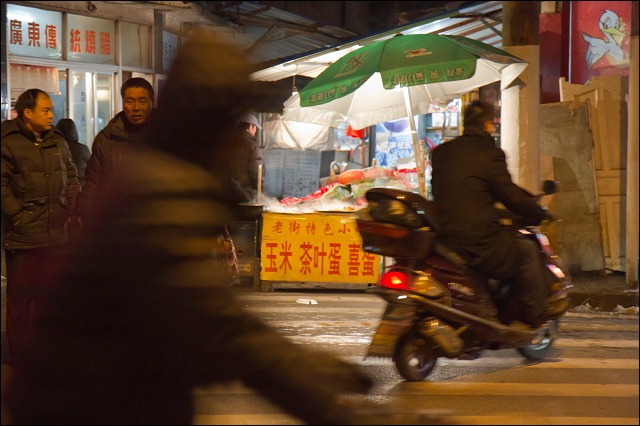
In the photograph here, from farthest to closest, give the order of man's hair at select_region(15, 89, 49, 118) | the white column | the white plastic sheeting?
the white plastic sheeting → the white column → man's hair at select_region(15, 89, 49, 118)

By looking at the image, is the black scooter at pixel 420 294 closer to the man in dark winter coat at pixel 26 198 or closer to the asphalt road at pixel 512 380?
the asphalt road at pixel 512 380

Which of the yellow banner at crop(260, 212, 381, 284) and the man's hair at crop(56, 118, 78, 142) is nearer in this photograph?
the man's hair at crop(56, 118, 78, 142)

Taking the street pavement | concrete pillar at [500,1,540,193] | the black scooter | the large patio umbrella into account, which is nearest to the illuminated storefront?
the large patio umbrella

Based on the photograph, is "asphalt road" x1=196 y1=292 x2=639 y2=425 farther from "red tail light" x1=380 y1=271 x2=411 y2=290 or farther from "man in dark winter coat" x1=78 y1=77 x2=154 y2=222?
"man in dark winter coat" x1=78 y1=77 x2=154 y2=222

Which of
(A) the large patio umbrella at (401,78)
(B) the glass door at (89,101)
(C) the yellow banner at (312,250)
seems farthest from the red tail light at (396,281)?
(B) the glass door at (89,101)

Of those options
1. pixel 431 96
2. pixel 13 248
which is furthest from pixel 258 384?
pixel 431 96

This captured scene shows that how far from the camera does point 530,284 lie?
5969 millimetres

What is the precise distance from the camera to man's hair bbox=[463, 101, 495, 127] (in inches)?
232

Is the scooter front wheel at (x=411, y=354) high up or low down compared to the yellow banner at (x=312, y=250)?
down

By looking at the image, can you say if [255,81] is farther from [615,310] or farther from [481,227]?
[615,310]

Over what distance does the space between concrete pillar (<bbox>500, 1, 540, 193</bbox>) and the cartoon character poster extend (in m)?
3.65

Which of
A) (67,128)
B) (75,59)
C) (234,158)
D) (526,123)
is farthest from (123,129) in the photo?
(75,59)

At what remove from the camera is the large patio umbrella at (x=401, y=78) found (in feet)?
29.7

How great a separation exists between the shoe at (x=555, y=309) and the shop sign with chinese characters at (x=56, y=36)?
10974 mm
